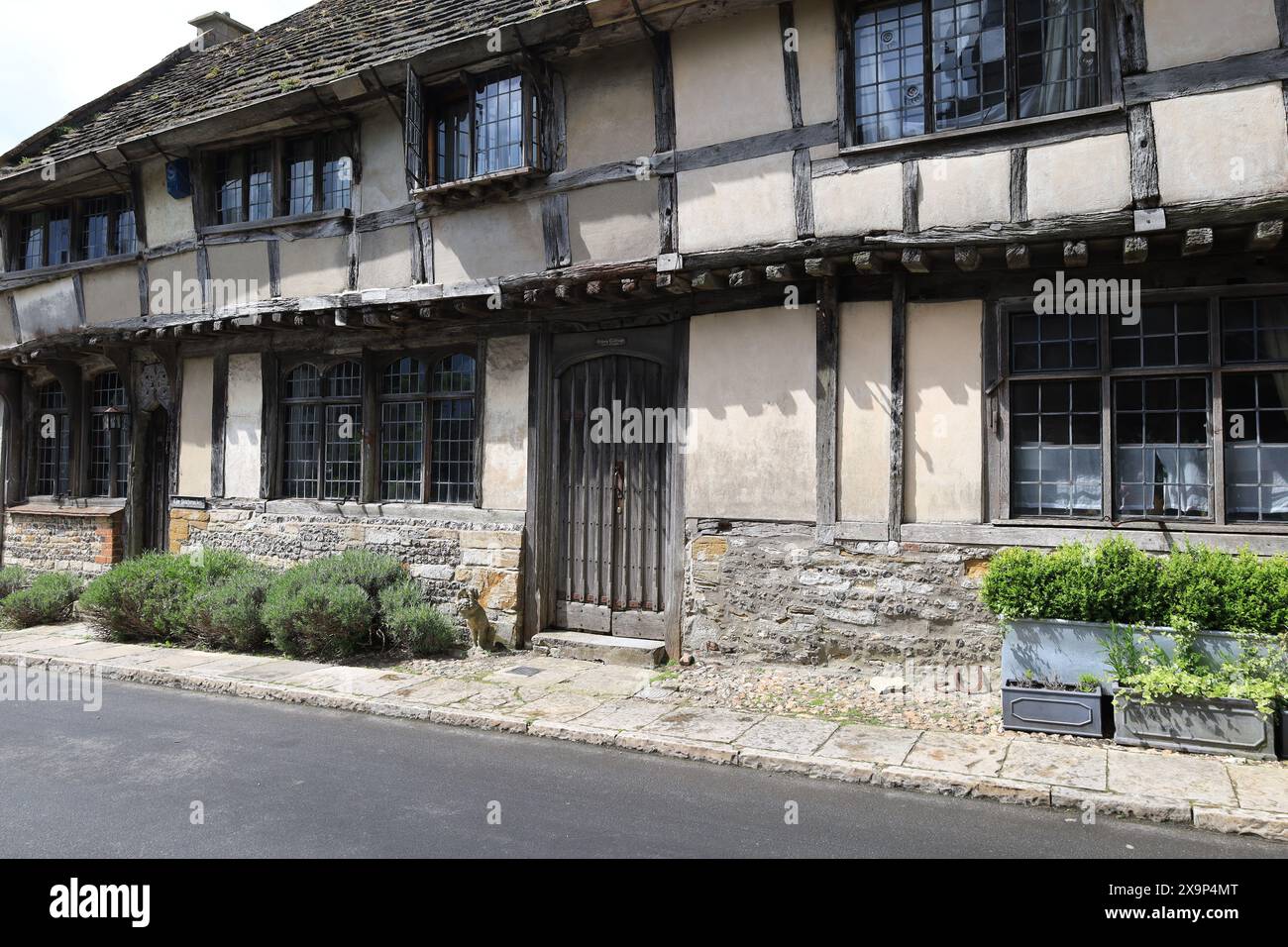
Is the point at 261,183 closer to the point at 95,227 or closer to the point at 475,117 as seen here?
the point at 475,117

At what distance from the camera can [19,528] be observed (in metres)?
14.0

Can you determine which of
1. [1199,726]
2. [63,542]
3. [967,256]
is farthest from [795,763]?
[63,542]

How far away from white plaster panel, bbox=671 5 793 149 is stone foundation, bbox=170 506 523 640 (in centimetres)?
451

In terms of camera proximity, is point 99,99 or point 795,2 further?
point 99,99

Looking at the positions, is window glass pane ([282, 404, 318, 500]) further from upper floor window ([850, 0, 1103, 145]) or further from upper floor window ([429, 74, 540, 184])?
upper floor window ([850, 0, 1103, 145])

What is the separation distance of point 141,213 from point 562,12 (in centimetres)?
756

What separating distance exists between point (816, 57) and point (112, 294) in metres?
10.3

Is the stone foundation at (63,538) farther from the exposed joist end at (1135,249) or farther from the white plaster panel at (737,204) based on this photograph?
the exposed joist end at (1135,249)

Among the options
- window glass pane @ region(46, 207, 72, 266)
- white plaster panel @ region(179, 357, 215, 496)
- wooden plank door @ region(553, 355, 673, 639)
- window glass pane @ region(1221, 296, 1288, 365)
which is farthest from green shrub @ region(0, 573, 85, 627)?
window glass pane @ region(1221, 296, 1288, 365)

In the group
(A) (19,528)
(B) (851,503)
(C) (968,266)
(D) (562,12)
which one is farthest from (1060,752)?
(A) (19,528)

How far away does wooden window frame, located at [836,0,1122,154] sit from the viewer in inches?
260

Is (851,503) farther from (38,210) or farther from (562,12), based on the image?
(38,210)

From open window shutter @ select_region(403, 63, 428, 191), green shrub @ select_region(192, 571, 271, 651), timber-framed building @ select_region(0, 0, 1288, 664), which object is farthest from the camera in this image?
green shrub @ select_region(192, 571, 271, 651)

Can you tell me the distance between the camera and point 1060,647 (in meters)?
6.19
